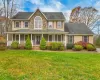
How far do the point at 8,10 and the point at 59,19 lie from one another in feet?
50.9

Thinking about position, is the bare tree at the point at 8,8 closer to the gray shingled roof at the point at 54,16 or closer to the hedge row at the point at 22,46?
the gray shingled roof at the point at 54,16

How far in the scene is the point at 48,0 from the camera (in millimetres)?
34531

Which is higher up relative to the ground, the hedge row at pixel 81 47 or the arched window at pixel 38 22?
the arched window at pixel 38 22

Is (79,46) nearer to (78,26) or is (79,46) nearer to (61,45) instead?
(61,45)

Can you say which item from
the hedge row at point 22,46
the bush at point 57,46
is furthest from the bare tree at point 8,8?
the bush at point 57,46

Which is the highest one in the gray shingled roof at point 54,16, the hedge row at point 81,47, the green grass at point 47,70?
the gray shingled roof at point 54,16

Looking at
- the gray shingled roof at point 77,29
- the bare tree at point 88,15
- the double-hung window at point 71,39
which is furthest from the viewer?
the bare tree at point 88,15

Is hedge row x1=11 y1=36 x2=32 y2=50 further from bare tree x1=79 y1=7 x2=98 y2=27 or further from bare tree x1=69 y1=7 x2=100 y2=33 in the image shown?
bare tree x1=79 y1=7 x2=98 y2=27

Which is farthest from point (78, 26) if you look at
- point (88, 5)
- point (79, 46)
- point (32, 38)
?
point (88, 5)

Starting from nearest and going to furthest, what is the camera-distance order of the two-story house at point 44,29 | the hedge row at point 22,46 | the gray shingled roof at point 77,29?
the hedge row at point 22,46
the two-story house at point 44,29
the gray shingled roof at point 77,29

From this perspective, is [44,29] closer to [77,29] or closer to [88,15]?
[77,29]

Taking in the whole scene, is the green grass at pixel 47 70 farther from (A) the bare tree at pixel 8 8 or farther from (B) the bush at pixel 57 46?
(A) the bare tree at pixel 8 8

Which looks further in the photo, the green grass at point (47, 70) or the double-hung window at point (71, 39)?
the double-hung window at point (71, 39)

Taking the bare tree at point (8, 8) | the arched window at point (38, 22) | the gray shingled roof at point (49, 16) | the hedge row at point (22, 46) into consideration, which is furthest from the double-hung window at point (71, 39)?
the bare tree at point (8, 8)
